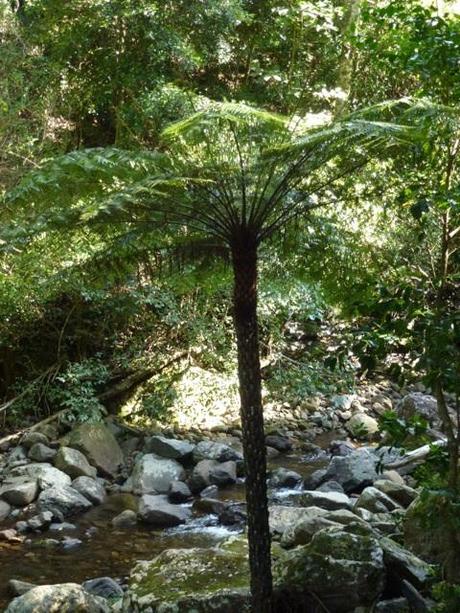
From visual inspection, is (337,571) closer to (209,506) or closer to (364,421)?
(209,506)

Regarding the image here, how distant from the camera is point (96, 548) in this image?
5441mm

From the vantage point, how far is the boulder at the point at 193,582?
137 inches

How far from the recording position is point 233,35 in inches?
375

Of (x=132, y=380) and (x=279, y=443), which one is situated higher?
(x=132, y=380)

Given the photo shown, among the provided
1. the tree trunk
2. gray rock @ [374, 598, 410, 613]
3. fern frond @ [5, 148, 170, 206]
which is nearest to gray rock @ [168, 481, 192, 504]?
gray rock @ [374, 598, 410, 613]

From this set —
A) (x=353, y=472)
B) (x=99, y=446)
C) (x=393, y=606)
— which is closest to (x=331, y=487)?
(x=353, y=472)

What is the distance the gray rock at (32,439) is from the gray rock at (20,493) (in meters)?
1.07

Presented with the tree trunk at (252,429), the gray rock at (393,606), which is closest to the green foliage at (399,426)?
the tree trunk at (252,429)

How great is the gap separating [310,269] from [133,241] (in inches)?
40.6

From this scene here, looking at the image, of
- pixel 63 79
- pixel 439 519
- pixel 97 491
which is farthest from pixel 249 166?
pixel 63 79

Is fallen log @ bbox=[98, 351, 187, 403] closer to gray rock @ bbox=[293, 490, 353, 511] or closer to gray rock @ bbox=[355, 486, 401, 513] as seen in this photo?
gray rock @ bbox=[293, 490, 353, 511]

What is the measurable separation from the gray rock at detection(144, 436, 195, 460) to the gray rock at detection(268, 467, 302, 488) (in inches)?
37.2

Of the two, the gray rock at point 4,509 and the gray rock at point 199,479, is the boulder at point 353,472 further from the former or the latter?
the gray rock at point 4,509

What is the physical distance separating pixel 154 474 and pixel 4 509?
→ 1412mm
